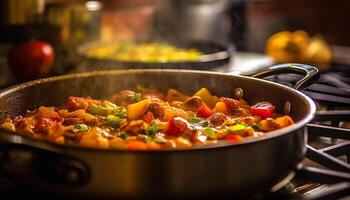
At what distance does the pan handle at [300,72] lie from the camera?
180cm

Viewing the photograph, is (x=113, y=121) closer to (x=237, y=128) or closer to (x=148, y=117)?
(x=148, y=117)

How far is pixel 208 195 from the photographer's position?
1.22m

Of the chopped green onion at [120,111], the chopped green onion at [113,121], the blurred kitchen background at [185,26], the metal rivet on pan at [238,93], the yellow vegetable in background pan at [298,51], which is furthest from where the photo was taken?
the yellow vegetable in background pan at [298,51]

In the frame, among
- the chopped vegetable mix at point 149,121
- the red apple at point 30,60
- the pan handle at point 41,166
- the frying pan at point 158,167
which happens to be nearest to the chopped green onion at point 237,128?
the chopped vegetable mix at point 149,121

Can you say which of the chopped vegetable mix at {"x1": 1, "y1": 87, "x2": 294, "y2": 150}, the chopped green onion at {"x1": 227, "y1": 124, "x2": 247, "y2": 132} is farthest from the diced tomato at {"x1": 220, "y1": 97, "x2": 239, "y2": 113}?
the chopped green onion at {"x1": 227, "y1": 124, "x2": 247, "y2": 132}

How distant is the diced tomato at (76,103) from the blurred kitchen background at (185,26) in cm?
88

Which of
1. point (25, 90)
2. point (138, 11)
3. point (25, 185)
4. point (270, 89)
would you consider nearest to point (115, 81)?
point (25, 90)

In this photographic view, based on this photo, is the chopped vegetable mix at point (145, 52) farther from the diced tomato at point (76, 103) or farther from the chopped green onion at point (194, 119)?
the chopped green onion at point (194, 119)

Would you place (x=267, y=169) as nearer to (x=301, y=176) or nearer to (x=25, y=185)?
(x=301, y=176)

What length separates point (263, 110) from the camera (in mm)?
1881

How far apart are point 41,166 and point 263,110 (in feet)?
3.11

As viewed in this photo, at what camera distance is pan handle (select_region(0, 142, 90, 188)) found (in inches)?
46.2

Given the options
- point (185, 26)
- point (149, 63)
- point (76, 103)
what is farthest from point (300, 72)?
point (185, 26)

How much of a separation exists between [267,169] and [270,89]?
0.68 meters
